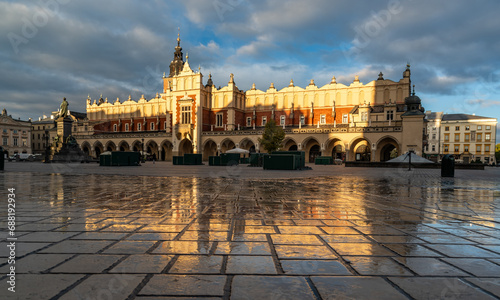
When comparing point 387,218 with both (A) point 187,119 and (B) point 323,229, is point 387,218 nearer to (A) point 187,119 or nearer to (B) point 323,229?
(B) point 323,229

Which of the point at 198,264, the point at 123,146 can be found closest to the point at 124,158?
the point at 198,264

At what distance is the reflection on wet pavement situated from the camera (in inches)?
78.2

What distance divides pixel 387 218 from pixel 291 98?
43.4 metres

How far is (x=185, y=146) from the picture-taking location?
1937 inches

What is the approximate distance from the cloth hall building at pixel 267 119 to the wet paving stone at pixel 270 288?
1391 inches

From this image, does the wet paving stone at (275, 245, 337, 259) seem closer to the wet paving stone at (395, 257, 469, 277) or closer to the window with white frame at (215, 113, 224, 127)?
the wet paving stone at (395, 257, 469, 277)

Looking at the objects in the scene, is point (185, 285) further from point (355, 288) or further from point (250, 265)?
point (355, 288)

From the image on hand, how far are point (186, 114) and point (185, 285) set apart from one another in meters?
46.8

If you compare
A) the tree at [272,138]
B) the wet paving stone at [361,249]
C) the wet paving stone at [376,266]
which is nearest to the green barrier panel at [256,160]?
the tree at [272,138]

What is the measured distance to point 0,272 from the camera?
2193 millimetres

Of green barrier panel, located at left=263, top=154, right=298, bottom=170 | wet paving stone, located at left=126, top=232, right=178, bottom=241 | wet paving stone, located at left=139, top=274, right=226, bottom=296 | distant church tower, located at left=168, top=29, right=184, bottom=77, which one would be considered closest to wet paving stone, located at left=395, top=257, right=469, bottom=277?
wet paving stone, located at left=139, top=274, right=226, bottom=296

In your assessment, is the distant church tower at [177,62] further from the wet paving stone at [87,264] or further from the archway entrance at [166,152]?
the wet paving stone at [87,264]

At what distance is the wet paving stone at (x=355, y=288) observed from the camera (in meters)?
1.89

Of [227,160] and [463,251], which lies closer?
[463,251]
